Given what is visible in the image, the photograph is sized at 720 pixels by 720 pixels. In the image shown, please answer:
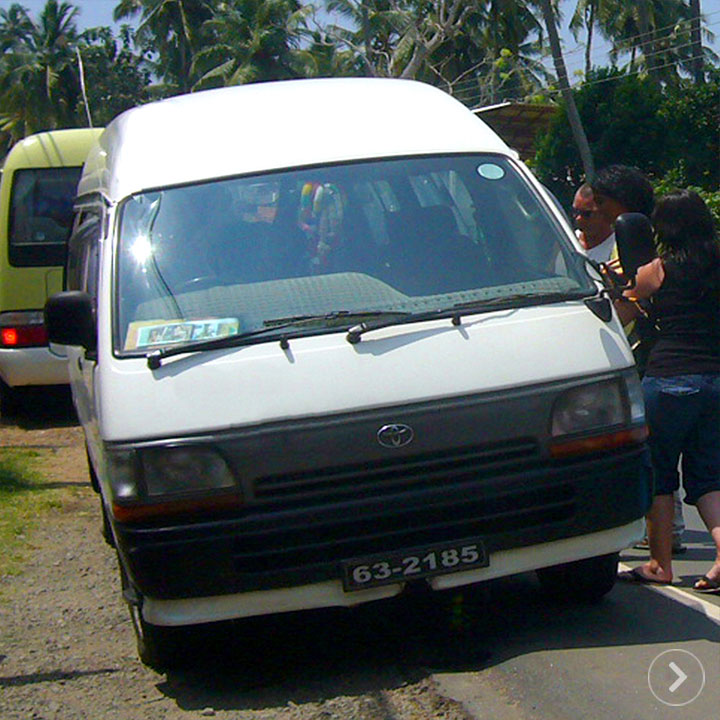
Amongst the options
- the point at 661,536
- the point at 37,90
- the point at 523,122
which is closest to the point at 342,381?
the point at 661,536

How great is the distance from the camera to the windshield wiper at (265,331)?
4980 millimetres

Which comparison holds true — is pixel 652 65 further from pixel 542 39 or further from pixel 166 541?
pixel 166 541

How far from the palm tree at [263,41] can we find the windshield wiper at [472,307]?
1864 inches

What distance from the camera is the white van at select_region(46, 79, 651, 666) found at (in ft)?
15.7

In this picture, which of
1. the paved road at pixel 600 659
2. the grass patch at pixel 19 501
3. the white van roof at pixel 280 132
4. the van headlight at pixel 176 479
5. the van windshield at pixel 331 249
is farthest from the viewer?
the grass patch at pixel 19 501

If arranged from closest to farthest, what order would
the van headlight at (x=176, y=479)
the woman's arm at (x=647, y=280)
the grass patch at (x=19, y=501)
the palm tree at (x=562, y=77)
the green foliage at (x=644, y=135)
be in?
the van headlight at (x=176, y=479) < the woman's arm at (x=647, y=280) < the grass patch at (x=19, y=501) < the palm tree at (x=562, y=77) < the green foliage at (x=644, y=135)

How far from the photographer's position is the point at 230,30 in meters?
52.6

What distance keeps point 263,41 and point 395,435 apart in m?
48.6

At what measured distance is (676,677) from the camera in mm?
4848

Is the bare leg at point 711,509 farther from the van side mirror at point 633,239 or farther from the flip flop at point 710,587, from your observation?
the van side mirror at point 633,239

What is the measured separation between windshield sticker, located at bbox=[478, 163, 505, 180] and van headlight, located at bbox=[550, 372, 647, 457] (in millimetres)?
1197

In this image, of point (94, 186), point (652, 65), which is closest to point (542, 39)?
point (652, 65)

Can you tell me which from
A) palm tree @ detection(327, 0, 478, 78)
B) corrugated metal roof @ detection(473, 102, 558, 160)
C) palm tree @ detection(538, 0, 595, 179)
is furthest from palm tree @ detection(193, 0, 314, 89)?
palm tree @ detection(538, 0, 595, 179)

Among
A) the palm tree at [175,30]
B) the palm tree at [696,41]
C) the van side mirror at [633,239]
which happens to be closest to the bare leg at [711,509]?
the van side mirror at [633,239]
